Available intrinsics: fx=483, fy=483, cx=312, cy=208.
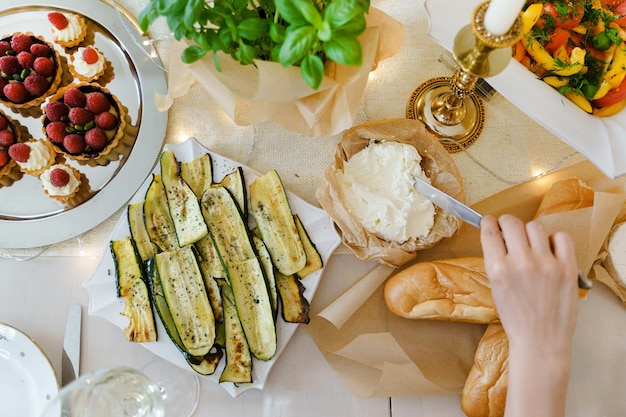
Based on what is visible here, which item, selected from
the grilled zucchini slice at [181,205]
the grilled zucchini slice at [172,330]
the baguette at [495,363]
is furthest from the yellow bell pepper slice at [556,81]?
the grilled zucchini slice at [172,330]

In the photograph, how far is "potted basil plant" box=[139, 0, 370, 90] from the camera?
0.68m

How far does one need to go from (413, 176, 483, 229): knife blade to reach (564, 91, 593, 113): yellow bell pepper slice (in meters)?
0.29

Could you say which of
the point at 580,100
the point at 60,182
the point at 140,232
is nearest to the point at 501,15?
the point at 580,100

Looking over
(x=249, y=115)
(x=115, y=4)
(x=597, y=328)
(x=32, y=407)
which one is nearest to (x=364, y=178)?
(x=249, y=115)

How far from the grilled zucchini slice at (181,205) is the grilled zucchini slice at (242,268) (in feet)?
0.08

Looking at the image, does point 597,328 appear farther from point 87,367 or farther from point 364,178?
point 87,367

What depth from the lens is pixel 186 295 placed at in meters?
1.02

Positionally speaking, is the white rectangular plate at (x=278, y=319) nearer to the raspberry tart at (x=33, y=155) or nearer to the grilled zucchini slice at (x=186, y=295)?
the grilled zucchini slice at (x=186, y=295)

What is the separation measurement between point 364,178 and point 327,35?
1.31ft

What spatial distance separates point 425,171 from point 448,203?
0.42 ft

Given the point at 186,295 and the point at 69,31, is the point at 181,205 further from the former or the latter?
the point at 69,31

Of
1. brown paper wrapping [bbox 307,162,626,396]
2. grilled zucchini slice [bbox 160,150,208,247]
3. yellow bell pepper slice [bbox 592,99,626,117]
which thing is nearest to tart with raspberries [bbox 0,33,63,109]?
grilled zucchini slice [bbox 160,150,208,247]

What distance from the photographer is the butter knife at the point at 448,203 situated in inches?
34.9

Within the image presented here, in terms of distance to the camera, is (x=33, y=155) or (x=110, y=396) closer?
(x=110, y=396)
